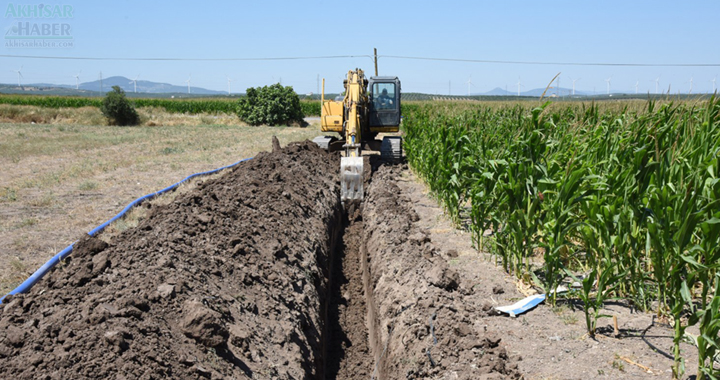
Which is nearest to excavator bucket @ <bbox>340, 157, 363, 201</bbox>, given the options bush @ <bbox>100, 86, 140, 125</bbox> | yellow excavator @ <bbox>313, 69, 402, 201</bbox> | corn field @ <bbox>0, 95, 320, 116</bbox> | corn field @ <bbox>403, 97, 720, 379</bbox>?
yellow excavator @ <bbox>313, 69, 402, 201</bbox>

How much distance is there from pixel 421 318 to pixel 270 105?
3150cm

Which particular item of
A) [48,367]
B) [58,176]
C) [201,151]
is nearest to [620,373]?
[48,367]

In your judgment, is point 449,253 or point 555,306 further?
point 449,253

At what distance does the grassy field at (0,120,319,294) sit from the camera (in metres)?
7.41

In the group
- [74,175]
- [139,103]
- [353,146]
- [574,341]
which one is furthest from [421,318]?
[139,103]

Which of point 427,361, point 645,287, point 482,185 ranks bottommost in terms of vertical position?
point 427,361

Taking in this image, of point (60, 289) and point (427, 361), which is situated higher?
point (60, 289)

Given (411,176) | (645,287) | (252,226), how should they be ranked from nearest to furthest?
(645,287) < (252,226) < (411,176)

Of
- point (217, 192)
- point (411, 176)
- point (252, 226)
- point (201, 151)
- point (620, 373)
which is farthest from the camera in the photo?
point (201, 151)

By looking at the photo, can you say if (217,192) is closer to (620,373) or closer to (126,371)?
(126,371)

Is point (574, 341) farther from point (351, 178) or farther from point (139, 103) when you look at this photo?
point (139, 103)

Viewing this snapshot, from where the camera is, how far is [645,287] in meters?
4.80

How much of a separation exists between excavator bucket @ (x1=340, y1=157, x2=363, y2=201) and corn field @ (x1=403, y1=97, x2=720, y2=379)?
3453 mm

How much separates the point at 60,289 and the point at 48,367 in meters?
1.29
